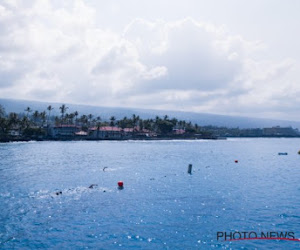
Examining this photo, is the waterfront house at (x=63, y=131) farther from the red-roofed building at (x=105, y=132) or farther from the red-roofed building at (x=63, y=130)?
the red-roofed building at (x=105, y=132)

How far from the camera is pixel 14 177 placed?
40156mm

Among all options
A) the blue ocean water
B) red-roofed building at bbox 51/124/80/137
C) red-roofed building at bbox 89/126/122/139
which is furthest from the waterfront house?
the blue ocean water

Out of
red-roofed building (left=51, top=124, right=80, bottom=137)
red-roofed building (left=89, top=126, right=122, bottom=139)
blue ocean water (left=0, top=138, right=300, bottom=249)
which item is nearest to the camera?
blue ocean water (left=0, top=138, right=300, bottom=249)

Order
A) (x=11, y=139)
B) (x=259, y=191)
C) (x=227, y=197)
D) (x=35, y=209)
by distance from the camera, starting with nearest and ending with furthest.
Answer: (x=35, y=209)
(x=227, y=197)
(x=259, y=191)
(x=11, y=139)

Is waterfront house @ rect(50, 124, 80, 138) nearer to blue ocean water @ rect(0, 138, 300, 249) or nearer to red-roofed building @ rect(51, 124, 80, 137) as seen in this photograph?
red-roofed building @ rect(51, 124, 80, 137)

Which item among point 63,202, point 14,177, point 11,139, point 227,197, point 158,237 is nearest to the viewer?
point 158,237

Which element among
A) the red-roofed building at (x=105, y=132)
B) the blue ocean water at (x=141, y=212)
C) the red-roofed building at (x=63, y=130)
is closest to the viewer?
the blue ocean water at (x=141, y=212)

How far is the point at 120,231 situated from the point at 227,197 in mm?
14125

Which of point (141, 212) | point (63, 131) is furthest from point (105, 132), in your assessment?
point (141, 212)

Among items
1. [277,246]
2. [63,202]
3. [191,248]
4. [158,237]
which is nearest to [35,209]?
[63,202]

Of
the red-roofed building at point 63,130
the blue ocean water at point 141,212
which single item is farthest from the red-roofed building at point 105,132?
the blue ocean water at point 141,212

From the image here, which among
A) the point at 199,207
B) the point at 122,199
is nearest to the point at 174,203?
the point at 199,207

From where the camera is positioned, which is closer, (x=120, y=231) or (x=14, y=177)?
(x=120, y=231)

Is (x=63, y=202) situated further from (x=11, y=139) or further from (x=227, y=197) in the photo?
(x=11, y=139)
